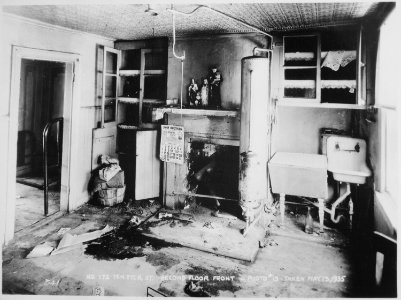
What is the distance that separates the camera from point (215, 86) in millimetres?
4320

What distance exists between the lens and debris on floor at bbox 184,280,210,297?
2.66 metres

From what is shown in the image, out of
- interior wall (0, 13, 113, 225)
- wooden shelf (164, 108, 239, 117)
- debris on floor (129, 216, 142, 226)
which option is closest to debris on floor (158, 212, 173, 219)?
debris on floor (129, 216, 142, 226)

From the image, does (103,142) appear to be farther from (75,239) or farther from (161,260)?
(161,260)

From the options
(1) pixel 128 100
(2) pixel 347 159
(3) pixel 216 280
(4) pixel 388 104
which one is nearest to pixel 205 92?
(1) pixel 128 100

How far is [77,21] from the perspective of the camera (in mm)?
3709

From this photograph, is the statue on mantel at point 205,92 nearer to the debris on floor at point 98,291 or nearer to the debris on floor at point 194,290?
the debris on floor at point 194,290

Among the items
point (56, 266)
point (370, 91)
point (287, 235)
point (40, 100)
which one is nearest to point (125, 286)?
point (56, 266)

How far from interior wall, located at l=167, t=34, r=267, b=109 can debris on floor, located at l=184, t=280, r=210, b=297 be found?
2.47 m

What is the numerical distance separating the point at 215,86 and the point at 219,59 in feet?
1.29

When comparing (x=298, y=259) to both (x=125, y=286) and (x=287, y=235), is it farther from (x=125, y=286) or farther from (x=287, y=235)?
(x=125, y=286)

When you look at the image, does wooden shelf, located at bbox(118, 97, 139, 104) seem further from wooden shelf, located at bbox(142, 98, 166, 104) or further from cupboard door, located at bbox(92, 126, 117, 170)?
cupboard door, located at bbox(92, 126, 117, 170)

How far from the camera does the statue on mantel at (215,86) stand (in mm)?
4242

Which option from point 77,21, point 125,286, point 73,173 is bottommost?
point 125,286

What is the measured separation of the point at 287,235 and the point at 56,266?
2702mm
